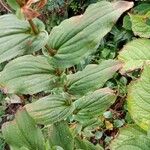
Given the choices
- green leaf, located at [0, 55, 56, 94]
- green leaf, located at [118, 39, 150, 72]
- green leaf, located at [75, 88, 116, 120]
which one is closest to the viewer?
green leaf, located at [0, 55, 56, 94]

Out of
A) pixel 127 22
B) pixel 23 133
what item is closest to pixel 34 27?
pixel 23 133

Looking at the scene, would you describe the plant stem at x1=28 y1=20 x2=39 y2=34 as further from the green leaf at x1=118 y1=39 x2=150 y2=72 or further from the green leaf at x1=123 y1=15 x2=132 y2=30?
the green leaf at x1=123 y1=15 x2=132 y2=30

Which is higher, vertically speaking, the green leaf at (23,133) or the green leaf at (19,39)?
the green leaf at (19,39)

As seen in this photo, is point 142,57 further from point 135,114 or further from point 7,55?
point 7,55

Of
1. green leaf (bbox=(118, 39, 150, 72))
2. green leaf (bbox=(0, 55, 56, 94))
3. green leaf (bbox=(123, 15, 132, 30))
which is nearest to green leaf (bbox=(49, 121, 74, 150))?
green leaf (bbox=(0, 55, 56, 94))

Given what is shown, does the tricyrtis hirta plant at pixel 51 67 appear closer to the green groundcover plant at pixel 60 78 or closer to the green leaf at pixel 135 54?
the green groundcover plant at pixel 60 78

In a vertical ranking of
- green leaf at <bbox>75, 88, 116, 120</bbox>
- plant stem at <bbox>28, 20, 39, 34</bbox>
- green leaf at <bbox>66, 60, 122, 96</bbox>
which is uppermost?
plant stem at <bbox>28, 20, 39, 34</bbox>

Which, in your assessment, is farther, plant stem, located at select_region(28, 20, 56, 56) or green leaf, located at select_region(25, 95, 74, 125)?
green leaf, located at select_region(25, 95, 74, 125)

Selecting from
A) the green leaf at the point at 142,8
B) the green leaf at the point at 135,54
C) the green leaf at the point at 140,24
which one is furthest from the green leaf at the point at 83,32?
the green leaf at the point at 142,8

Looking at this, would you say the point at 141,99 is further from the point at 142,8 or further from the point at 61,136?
the point at 142,8

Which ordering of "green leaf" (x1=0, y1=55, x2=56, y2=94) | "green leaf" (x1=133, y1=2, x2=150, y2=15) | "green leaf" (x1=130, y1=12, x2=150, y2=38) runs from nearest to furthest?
"green leaf" (x1=0, y1=55, x2=56, y2=94) → "green leaf" (x1=130, y1=12, x2=150, y2=38) → "green leaf" (x1=133, y1=2, x2=150, y2=15)
